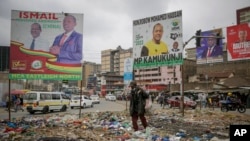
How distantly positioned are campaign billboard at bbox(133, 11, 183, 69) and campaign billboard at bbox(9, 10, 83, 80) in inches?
248

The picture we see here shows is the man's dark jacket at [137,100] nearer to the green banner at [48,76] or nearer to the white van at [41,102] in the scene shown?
the green banner at [48,76]

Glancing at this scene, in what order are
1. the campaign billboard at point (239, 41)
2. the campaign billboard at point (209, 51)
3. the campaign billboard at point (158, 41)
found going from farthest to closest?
the campaign billboard at point (209, 51), the campaign billboard at point (239, 41), the campaign billboard at point (158, 41)

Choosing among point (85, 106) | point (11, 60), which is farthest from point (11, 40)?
point (85, 106)

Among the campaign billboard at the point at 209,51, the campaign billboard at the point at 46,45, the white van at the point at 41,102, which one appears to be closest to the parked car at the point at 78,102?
the white van at the point at 41,102

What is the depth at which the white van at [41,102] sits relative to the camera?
23.3 metres

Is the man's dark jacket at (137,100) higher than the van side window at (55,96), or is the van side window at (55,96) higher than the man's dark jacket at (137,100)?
the man's dark jacket at (137,100)

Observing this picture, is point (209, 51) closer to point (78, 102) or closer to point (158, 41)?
point (78, 102)

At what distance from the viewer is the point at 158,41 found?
1844 cm

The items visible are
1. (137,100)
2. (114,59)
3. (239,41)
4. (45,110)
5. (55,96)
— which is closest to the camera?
(137,100)

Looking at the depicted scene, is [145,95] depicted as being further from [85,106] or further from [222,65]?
[222,65]

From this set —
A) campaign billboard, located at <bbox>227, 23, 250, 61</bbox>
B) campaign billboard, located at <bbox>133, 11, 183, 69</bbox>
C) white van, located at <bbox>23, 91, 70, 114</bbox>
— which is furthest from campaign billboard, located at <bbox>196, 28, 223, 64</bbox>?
campaign billboard, located at <bbox>133, 11, 183, 69</bbox>

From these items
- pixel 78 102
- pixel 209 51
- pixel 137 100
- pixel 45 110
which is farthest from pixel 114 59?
pixel 137 100

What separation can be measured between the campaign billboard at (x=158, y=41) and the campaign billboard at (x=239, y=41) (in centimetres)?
3517

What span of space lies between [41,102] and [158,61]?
11.9 metres
